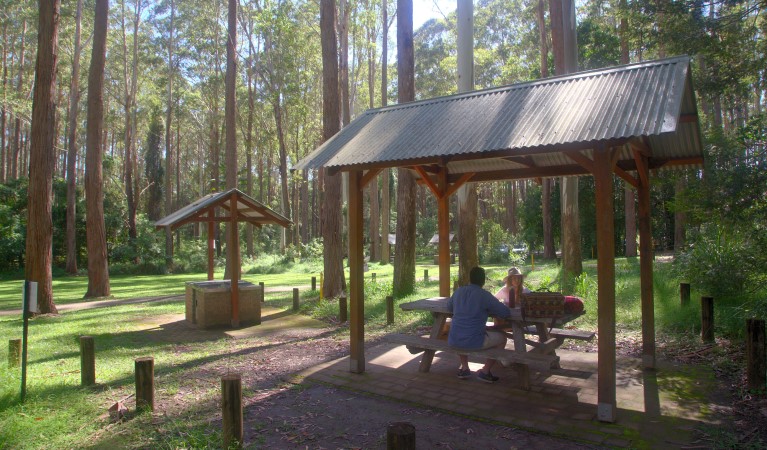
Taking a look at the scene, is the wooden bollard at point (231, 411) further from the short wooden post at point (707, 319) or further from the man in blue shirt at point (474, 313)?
the short wooden post at point (707, 319)

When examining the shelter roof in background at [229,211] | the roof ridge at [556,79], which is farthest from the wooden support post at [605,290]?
the shelter roof in background at [229,211]

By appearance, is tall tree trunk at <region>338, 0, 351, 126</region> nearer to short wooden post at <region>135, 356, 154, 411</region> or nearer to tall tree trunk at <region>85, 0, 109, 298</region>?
tall tree trunk at <region>85, 0, 109, 298</region>

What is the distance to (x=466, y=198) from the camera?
37.0ft

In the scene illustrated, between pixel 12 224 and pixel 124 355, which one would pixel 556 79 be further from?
pixel 12 224

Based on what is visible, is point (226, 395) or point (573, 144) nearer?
point (226, 395)

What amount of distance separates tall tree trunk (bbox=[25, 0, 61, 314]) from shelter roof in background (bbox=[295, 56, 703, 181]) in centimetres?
870

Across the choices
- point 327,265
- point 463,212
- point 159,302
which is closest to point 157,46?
point 159,302

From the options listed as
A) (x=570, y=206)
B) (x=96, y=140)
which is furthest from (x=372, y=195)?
(x=570, y=206)

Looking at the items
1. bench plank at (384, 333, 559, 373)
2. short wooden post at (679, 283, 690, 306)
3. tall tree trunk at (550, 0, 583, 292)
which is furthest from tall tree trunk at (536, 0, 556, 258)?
bench plank at (384, 333, 559, 373)

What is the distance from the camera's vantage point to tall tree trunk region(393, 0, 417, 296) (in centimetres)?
1348

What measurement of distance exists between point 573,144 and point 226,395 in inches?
153

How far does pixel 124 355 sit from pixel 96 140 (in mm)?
9636

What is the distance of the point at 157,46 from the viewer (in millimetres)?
36812

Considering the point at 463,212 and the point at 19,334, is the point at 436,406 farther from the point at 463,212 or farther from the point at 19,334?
the point at 19,334
